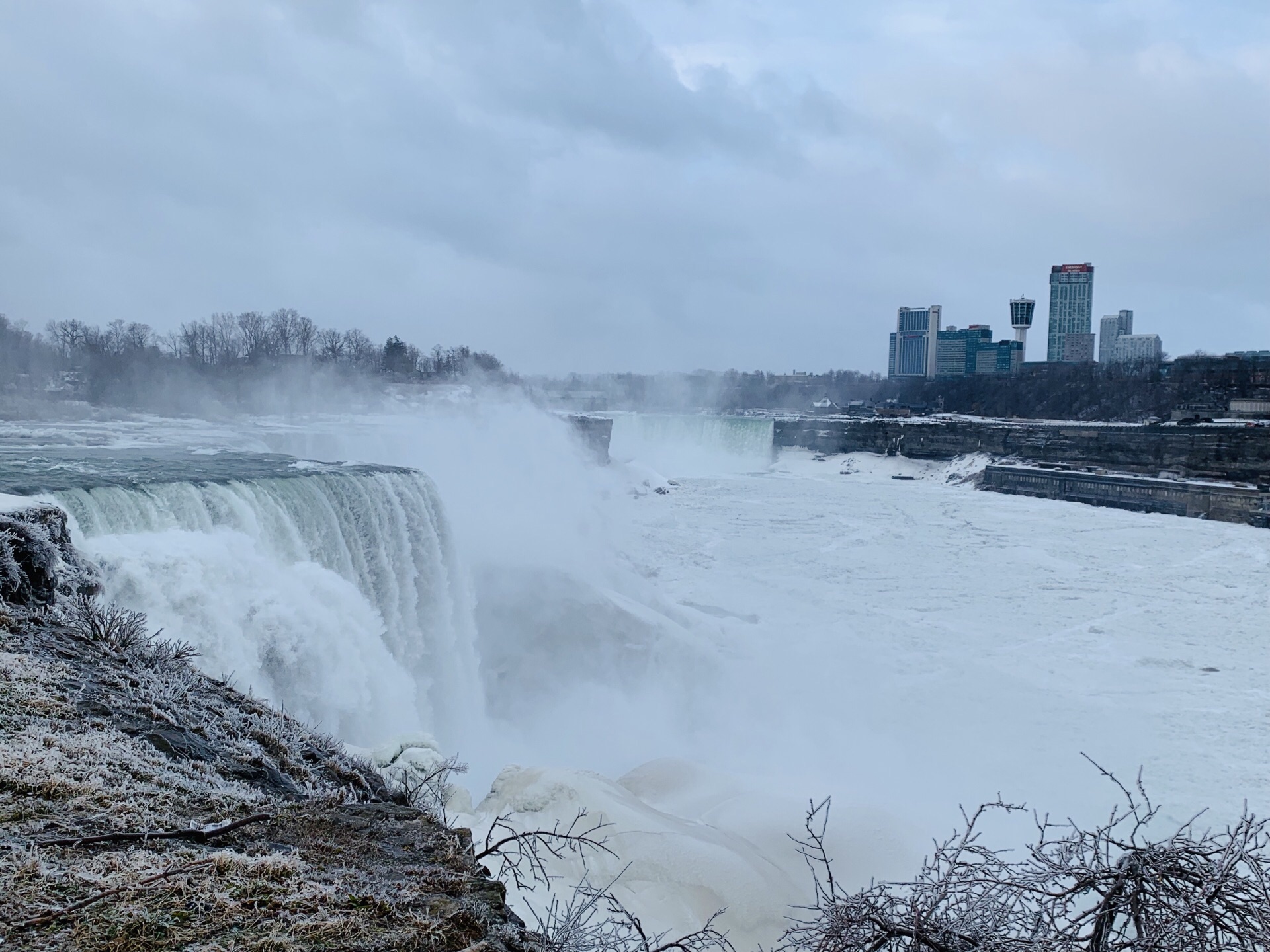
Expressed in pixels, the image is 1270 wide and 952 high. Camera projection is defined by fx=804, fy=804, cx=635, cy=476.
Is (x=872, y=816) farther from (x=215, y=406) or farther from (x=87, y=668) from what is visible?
(x=215, y=406)

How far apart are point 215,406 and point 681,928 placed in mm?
39551

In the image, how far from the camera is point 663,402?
11475 centimetres

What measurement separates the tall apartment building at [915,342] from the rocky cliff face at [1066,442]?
98.9 meters

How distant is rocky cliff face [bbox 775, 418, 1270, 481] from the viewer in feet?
138

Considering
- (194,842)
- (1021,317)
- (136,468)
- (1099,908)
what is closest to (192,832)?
(194,842)

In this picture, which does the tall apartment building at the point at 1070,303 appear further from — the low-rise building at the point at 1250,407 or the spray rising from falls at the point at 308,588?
the spray rising from falls at the point at 308,588

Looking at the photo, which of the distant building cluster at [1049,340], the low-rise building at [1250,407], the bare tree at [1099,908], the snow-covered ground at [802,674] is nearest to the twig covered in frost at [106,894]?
the bare tree at [1099,908]

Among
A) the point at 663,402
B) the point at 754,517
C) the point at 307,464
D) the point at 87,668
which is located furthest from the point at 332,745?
the point at 663,402

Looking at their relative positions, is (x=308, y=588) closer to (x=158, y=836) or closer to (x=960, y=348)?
(x=158, y=836)

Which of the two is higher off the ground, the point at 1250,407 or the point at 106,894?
the point at 1250,407

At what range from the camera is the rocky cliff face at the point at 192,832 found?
7.73ft

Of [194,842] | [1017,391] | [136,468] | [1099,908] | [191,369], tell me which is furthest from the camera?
[1017,391]

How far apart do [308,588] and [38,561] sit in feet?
12.9

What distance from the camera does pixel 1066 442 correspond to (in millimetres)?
50688
